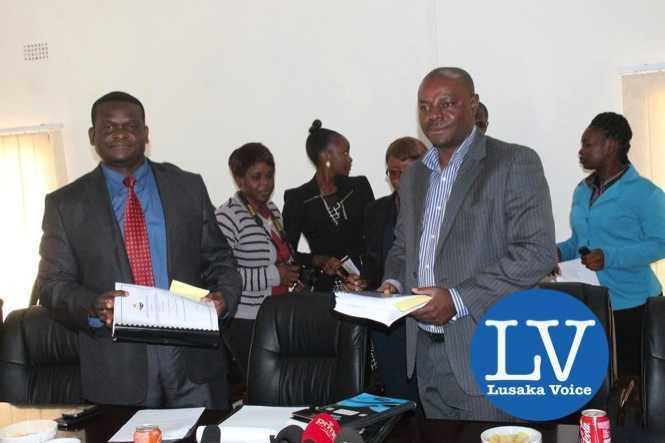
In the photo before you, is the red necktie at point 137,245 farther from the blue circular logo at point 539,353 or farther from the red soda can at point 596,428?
the red soda can at point 596,428

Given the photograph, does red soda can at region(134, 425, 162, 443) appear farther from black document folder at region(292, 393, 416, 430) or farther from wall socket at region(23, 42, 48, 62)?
wall socket at region(23, 42, 48, 62)

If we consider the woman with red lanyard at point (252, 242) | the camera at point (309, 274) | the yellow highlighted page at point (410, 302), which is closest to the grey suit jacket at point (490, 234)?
the yellow highlighted page at point (410, 302)

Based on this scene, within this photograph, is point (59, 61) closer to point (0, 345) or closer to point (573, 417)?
point (0, 345)

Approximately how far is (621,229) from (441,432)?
2.26m

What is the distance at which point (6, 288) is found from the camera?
23.0 feet

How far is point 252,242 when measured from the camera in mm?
4223

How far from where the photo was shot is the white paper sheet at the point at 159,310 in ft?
7.89

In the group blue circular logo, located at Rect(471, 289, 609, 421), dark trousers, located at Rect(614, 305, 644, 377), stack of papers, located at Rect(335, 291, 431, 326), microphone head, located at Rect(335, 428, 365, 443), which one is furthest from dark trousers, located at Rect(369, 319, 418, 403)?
microphone head, located at Rect(335, 428, 365, 443)

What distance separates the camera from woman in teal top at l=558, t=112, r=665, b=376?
152 inches

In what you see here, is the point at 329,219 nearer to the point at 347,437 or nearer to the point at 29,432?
the point at 29,432

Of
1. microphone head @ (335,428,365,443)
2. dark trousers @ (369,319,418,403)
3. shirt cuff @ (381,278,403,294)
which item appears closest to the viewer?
microphone head @ (335,428,365,443)

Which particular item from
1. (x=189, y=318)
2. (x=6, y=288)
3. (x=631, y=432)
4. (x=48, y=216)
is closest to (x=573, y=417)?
(x=631, y=432)

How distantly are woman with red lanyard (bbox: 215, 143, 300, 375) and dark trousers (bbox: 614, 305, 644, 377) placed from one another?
5.73 feet

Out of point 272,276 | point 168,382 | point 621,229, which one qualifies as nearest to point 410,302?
point 168,382
